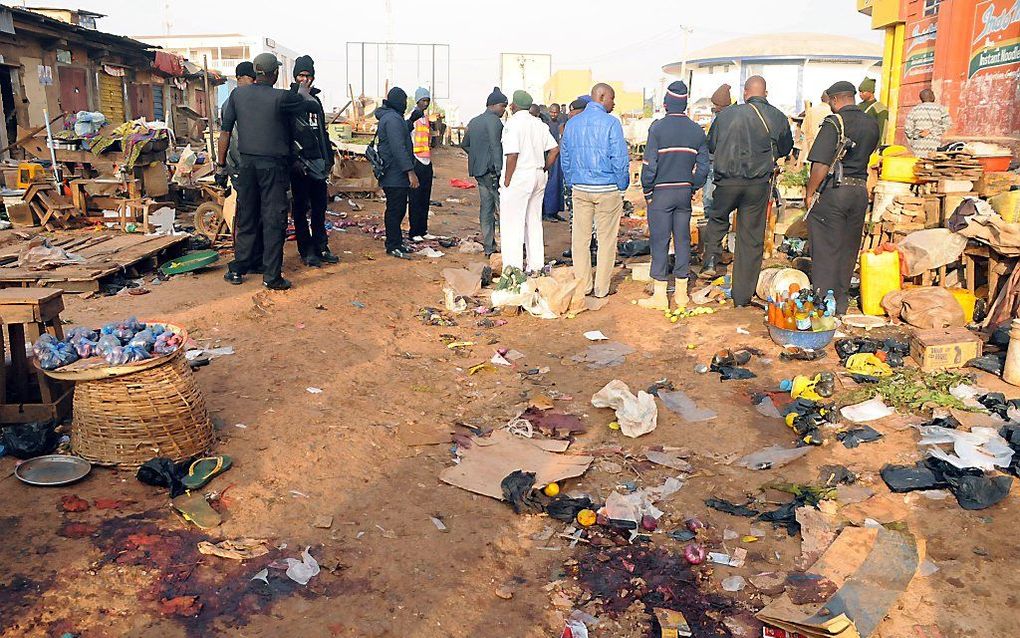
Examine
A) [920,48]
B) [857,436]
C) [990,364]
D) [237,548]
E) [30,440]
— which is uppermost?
[920,48]

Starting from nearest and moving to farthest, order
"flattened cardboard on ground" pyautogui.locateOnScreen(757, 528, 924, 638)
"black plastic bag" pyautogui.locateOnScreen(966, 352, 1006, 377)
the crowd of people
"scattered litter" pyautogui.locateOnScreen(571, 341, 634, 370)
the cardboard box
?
"flattened cardboard on ground" pyautogui.locateOnScreen(757, 528, 924, 638)
"black plastic bag" pyautogui.locateOnScreen(966, 352, 1006, 377)
the cardboard box
"scattered litter" pyautogui.locateOnScreen(571, 341, 634, 370)
the crowd of people

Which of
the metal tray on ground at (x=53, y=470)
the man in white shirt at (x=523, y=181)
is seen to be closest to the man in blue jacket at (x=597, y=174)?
the man in white shirt at (x=523, y=181)

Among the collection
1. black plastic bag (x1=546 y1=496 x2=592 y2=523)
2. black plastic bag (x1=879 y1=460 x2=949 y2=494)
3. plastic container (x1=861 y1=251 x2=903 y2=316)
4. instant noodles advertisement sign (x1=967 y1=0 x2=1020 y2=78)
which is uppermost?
instant noodles advertisement sign (x1=967 y1=0 x2=1020 y2=78)

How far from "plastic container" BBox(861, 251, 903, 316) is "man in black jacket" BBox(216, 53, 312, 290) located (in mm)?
5498

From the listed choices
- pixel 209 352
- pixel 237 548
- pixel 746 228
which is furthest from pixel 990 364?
pixel 209 352

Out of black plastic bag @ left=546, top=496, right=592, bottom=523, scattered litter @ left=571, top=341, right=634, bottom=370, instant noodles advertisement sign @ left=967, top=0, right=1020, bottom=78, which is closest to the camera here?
black plastic bag @ left=546, top=496, right=592, bottom=523

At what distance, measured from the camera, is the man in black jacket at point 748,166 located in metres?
7.19

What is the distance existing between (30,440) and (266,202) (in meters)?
3.69

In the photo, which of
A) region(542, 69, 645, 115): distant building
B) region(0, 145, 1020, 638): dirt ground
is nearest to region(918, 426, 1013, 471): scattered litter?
region(0, 145, 1020, 638): dirt ground

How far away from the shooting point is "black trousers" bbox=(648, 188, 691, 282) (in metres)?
7.51

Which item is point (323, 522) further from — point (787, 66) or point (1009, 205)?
point (787, 66)

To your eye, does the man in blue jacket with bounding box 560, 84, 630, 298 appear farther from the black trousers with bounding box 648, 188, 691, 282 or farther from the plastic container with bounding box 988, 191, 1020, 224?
→ the plastic container with bounding box 988, 191, 1020, 224

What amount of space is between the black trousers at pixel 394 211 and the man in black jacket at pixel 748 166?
12.9 ft

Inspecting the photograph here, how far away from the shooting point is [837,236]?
689cm
